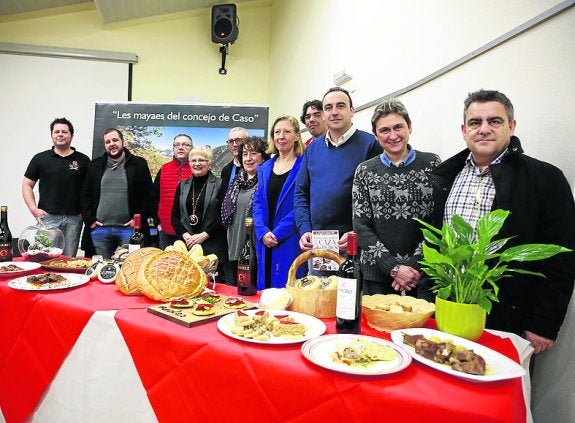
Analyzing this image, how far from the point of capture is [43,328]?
1.44 metres

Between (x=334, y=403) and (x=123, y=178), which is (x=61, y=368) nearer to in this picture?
(x=334, y=403)

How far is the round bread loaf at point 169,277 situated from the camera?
1.46 m

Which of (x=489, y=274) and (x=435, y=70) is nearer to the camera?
(x=489, y=274)

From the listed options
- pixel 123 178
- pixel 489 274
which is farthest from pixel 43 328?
pixel 123 178

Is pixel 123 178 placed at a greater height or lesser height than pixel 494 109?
lesser

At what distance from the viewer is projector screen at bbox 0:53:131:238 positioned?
5250mm

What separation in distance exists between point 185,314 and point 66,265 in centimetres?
99

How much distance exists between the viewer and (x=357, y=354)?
97 cm

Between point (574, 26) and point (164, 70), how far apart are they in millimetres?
5524

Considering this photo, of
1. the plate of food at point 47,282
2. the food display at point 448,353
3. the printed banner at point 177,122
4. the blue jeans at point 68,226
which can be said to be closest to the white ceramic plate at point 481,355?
the food display at point 448,353

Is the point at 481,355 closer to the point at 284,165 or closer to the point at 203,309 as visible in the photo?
the point at 203,309

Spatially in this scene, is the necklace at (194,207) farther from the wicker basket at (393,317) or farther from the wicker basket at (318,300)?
the wicker basket at (393,317)

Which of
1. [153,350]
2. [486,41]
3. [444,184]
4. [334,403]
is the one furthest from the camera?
[486,41]

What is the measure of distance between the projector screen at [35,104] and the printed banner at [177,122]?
2.93ft
